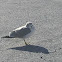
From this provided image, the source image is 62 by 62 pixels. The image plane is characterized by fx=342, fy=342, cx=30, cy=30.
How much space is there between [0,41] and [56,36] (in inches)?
→ 66.0

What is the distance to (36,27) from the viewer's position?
37.5ft

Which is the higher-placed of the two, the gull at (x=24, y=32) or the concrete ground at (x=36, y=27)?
the gull at (x=24, y=32)

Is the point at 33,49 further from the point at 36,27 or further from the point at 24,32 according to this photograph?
the point at 36,27

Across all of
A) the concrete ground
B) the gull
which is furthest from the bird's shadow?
the gull

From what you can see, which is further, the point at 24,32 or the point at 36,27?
the point at 36,27

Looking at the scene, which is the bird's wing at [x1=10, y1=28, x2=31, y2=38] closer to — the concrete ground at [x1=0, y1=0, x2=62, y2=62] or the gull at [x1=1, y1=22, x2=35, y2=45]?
the gull at [x1=1, y1=22, x2=35, y2=45]

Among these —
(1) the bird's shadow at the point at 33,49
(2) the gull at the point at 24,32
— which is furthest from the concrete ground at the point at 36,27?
(2) the gull at the point at 24,32

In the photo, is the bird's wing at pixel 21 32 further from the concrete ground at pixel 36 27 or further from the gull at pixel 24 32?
the concrete ground at pixel 36 27

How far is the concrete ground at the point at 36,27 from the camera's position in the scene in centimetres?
843

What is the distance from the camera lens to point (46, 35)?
33.9 feet

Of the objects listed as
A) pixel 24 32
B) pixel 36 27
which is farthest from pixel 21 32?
pixel 36 27

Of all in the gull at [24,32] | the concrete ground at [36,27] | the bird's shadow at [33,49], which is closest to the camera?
the concrete ground at [36,27]

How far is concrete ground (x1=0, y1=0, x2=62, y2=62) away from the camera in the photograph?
332 inches

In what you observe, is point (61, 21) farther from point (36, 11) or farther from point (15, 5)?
point (15, 5)
